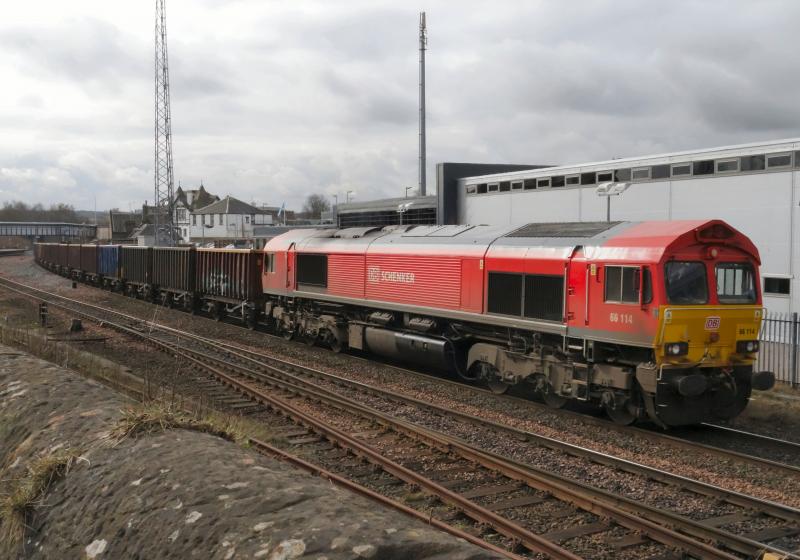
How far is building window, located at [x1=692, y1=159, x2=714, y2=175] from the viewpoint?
22.5 metres

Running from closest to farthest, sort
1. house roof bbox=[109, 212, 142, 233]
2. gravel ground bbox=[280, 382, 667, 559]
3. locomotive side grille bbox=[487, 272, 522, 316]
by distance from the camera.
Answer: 1. gravel ground bbox=[280, 382, 667, 559]
2. locomotive side grille bbox=[487, 272, 522, 316]
3. house roof bbox=[109, 212, 142, 233]

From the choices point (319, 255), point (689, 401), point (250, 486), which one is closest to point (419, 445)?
A: point (689, 401)

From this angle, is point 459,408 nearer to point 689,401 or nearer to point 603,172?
point 689,401

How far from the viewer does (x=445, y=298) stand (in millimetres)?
15891

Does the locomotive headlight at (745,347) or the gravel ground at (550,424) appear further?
the locomotive headlight at (745,347)

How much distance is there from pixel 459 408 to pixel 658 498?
17.6ft

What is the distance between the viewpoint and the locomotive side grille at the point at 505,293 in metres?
13.9

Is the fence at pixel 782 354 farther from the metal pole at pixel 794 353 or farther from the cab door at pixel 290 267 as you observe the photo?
the cab door at pixel 290 267

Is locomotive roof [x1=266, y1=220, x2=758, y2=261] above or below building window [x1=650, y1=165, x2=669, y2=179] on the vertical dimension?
below

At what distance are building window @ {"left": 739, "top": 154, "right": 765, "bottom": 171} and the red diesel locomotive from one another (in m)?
9.96

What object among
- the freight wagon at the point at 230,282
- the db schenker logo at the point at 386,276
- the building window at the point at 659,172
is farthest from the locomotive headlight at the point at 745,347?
the freight wagon at the point at 230,282

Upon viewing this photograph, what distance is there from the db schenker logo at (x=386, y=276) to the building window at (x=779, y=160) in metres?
11.7

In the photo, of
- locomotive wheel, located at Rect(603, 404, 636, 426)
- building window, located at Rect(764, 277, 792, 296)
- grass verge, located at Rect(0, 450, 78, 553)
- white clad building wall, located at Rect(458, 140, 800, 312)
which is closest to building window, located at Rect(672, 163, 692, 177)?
white clad building wall, located at Rect(458, 140, 800, 312)

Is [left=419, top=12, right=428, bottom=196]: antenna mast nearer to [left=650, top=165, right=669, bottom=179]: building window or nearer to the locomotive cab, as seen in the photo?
[left=650, top=165, right=669, bottom=179]: building window
